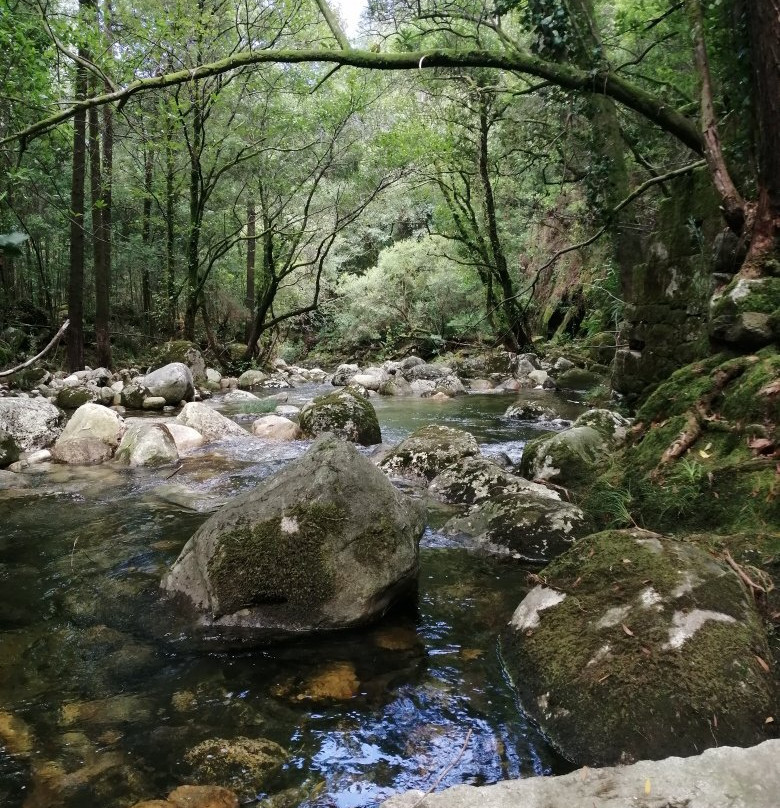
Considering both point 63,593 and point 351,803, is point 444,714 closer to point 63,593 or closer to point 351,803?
point 351,803

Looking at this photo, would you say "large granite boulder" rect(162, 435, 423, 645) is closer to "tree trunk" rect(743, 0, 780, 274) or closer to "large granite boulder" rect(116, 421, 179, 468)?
"tree trunk" rect(743, 0, 780, 274)

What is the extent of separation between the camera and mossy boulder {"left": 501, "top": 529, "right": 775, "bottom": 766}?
1.91m

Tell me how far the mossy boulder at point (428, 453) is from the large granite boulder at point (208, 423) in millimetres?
2871

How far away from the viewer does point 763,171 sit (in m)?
3.95

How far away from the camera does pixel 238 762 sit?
2.00 metres

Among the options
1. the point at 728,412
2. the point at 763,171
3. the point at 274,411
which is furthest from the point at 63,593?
the point at 274,411

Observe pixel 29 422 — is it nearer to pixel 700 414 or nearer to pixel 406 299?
pixel 700 414

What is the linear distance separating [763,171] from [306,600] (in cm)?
413

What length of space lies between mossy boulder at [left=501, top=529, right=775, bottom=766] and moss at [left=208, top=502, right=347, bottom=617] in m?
1.02

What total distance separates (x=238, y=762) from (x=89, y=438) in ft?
19.7

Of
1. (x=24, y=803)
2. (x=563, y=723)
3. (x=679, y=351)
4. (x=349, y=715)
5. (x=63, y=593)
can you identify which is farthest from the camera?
(x=679, y=351)

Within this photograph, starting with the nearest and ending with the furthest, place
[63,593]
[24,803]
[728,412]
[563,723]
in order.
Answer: [24,803]
[563,723]
[63,593]
[728,412]

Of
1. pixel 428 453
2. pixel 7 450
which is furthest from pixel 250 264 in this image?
pixel 428 453

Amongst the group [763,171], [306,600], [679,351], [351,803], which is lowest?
[351,803]
